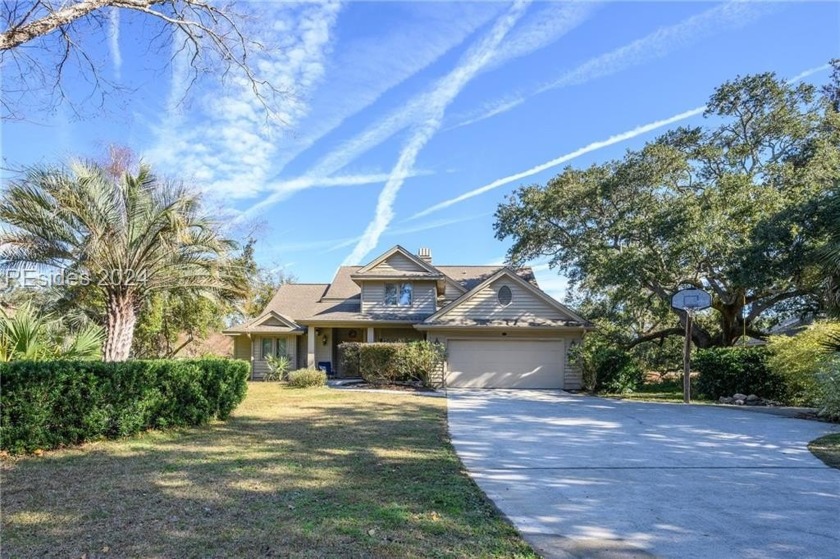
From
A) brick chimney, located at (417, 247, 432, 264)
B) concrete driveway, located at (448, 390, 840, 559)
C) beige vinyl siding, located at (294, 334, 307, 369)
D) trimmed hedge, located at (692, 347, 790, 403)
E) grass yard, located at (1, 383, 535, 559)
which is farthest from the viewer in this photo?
brick chimney, located at (417, 247, 432, 264)

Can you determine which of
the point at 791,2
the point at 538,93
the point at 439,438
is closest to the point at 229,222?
the point at 439,438

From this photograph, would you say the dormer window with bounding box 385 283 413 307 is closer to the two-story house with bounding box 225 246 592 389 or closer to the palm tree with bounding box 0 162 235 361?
the two-story house with bounding box 225 246 592 389

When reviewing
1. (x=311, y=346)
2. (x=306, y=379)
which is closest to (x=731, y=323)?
(x=306, y=379)

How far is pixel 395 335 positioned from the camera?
21.5 metres

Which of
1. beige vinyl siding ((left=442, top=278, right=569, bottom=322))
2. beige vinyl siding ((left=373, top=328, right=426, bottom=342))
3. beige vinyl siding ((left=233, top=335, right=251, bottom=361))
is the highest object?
beige vinyl siding ((left=442, top=278, right=569, bottom=322))

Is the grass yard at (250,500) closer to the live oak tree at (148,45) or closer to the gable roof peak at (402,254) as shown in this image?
the live oak tree at (148,45)

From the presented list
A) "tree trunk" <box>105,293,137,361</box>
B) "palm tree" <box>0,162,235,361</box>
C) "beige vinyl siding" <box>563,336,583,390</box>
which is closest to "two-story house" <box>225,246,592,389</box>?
"beige vinyl siding" <box>563,336,583,390</box>

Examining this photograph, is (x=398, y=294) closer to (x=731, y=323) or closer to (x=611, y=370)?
(x=611, y=370)

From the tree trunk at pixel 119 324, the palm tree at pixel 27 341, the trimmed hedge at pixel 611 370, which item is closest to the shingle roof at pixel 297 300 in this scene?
the tree trunk at pixel 119 324

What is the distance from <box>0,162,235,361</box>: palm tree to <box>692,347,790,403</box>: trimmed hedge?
15.3 m

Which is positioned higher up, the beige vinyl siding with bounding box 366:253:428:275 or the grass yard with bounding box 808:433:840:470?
the beige vinyl siding with bounding box 366:253:428:275

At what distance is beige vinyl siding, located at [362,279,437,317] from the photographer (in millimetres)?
20719

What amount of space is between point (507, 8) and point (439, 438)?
27.8ft

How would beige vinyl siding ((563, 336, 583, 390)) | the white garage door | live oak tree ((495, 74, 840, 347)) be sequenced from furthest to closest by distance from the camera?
the white garage door → beige vinyl siding ((563, 336, 583, 390)) → live oak tree ((495, 74, 840, 347))
